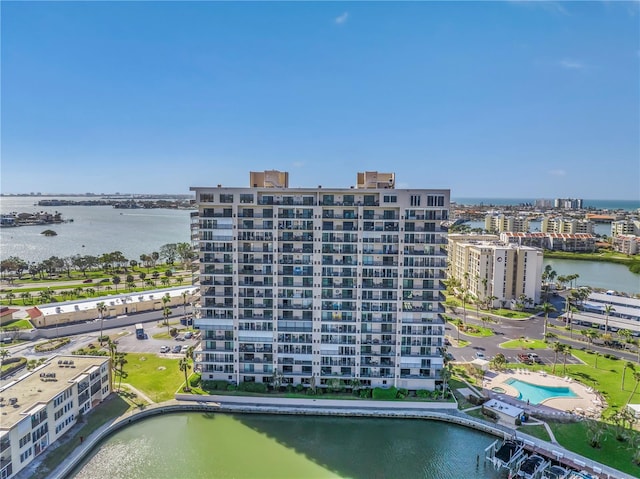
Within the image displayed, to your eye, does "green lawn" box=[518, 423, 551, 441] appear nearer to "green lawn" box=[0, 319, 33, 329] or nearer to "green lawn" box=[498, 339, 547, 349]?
"green lawn" box=[498, 339, 547, 349]

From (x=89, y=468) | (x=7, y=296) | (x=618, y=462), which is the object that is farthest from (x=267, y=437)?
(x=7, y=296)

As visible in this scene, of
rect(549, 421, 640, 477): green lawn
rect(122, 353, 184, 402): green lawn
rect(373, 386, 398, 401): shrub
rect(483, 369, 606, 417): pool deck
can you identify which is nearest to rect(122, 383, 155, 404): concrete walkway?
rect(122, 353, 184, 402): green lawn

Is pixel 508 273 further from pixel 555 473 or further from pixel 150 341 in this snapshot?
pixel 150 341

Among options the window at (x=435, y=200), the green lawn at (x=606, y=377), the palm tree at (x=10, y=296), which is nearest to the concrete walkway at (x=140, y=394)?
the window at (x=435, y=200)

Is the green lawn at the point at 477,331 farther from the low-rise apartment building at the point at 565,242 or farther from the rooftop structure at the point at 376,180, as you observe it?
the low-rise apartment building at the point at 565,242

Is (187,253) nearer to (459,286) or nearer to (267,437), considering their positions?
(459,286)

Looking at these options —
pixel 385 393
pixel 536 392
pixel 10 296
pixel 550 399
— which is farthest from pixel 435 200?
pixel 10 296

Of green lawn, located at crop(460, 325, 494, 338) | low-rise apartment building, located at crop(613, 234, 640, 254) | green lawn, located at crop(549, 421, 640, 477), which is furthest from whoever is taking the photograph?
low-rise apartment building, located at crop(613, 234, 640, 254)
